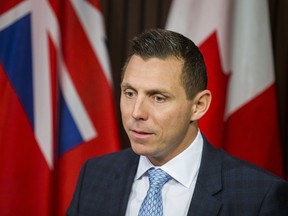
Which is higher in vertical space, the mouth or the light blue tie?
the mouth

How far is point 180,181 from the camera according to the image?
48.8 inches

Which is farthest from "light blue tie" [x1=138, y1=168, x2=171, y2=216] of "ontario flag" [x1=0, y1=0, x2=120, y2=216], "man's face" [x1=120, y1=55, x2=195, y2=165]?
"ontario flag" [x1=0, y1=0, x2=120, y2=216]

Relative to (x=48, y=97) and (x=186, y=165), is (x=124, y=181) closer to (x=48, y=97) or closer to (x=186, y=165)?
(x=186, y=165)

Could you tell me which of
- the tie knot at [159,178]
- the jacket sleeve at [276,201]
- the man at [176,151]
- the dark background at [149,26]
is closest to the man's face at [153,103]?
the man at [176,151]

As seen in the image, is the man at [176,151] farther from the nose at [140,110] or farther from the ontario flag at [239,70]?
the ontario flag at [239,70]

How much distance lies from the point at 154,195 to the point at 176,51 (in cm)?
40

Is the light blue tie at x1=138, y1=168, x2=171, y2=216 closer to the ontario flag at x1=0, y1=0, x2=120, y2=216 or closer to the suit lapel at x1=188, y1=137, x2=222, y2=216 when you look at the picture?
the suit lapel at x1=188, y1=137, x2=222, y2=216

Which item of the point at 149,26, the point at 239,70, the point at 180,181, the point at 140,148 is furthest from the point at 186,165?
the point at 149,26

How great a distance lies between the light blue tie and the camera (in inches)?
48.0

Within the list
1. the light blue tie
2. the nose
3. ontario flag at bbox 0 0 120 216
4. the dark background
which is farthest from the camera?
the dark background

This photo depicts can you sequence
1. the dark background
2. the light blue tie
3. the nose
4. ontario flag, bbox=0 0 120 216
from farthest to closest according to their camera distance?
the dark background, ontario flag, bbox=0 0 120 216, the light blue tie, the nose

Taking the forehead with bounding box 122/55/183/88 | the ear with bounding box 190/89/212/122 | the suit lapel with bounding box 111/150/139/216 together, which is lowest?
the suit lapel with bounding box 111/150/139/216

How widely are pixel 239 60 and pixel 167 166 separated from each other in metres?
0.86

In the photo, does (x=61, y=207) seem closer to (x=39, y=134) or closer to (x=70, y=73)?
(x=39, y=134)
